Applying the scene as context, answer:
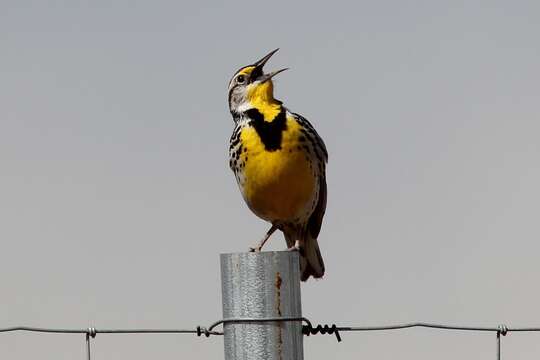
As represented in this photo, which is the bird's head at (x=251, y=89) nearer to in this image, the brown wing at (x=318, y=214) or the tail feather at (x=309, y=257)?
the brown wing at (x=318, y=214)

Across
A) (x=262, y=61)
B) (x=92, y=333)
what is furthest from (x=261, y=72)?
(x=92, y=333)

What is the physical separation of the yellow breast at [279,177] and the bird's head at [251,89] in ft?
1.57

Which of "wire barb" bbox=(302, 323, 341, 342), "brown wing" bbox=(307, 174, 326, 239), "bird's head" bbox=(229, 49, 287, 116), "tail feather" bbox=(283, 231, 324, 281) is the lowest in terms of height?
"wire barb" bbox=(302, 323, 341, 342)

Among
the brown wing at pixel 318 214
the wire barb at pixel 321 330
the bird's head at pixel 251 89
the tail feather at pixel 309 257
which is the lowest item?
the wire barb at pixel 321 330

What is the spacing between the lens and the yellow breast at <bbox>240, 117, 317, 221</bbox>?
689cm

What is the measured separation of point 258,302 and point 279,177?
2.64 meters

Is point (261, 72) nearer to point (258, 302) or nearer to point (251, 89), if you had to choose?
point (251, 89)

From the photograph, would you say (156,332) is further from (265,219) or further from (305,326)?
(265,219)

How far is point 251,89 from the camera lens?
774 cm

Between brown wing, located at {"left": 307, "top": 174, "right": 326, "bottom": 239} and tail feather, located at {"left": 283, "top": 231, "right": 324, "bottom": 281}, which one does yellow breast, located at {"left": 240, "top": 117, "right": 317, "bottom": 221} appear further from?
tail feather, located at {"left": 283, "top": 231, "right": 324, "bottom": 281}

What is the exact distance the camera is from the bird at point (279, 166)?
Answer: 6930 mm

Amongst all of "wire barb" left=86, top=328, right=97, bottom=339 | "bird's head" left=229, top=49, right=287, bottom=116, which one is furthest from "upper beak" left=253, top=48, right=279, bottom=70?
"wire barb" left=86, top=328, right=97, bottom=339

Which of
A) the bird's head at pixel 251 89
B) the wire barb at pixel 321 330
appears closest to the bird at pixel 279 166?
the bird's head at pixel 251 89

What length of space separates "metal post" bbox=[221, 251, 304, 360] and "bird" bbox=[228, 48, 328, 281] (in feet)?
8.18
